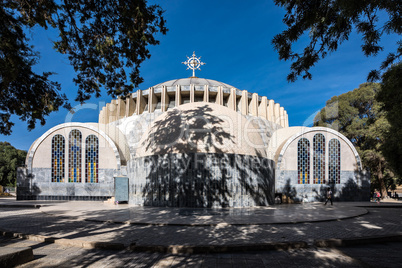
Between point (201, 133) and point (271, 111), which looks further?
point (271, 111)

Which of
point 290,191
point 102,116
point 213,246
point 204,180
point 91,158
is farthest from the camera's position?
point 102,116

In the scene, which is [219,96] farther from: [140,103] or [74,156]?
[74,156]

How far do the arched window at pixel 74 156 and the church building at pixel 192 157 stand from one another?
0.08m

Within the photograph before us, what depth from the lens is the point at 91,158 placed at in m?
20.7

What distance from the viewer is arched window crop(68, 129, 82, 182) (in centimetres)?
2025

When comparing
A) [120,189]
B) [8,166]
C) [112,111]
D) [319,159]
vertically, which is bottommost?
[120,189]

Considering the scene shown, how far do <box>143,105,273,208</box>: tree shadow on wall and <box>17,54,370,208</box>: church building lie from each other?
0.05m

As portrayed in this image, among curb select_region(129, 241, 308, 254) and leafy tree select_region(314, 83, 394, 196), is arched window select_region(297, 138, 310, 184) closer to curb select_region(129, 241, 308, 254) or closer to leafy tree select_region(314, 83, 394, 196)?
leafy tree select_region(314, 83, 394, 196)

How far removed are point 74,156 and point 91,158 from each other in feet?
4.65

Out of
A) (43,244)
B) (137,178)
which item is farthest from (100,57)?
(137,178)

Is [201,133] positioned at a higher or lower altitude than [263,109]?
lower

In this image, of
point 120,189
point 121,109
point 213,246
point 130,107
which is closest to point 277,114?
point 130,107

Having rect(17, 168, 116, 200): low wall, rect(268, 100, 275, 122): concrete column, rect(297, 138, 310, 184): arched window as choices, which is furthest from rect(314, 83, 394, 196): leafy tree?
rect(17, 168, 116, 200): low wall

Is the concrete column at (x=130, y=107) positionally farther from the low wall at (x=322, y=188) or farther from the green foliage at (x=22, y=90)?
the green foliage at (x=22, y=90)
